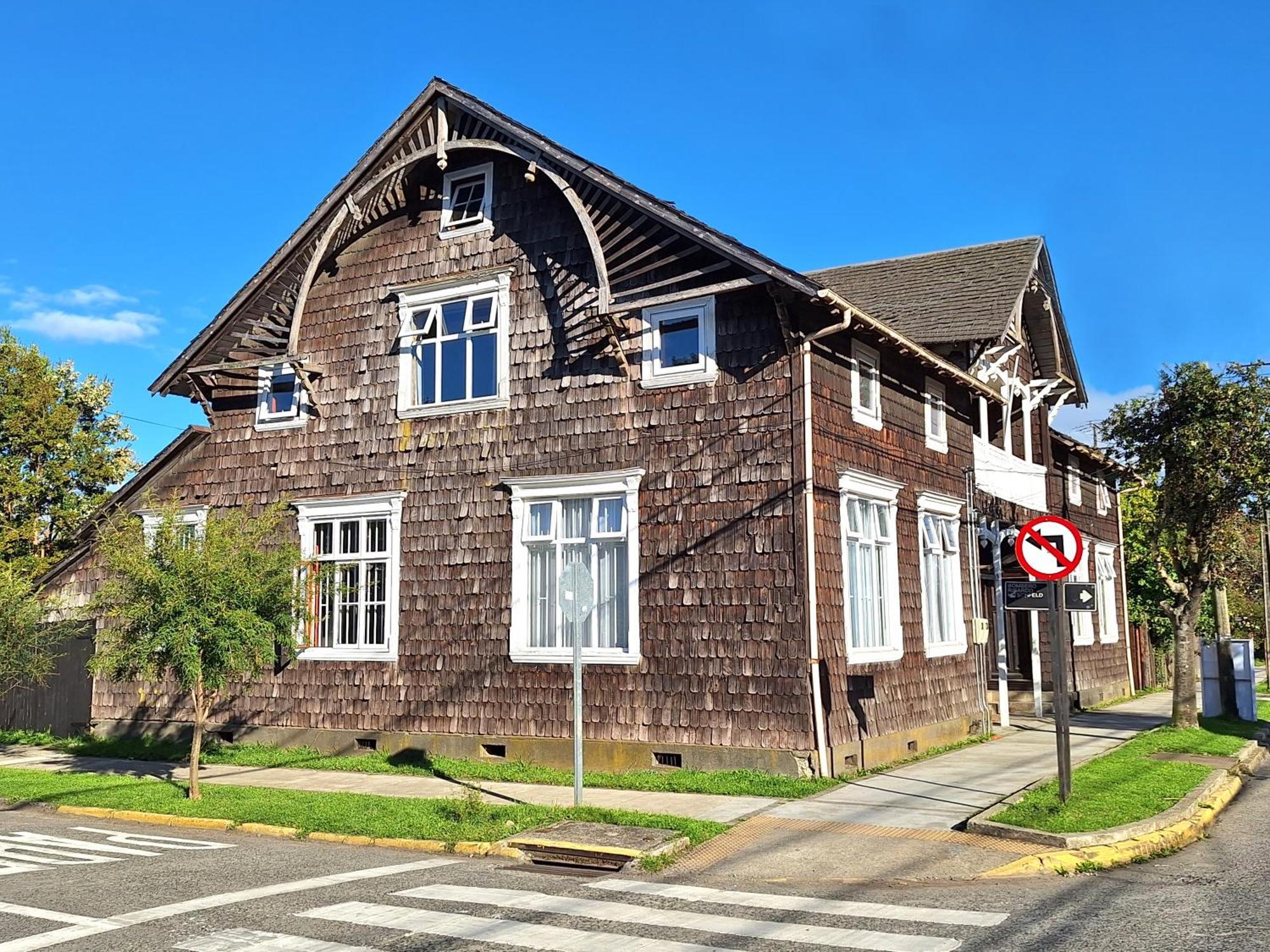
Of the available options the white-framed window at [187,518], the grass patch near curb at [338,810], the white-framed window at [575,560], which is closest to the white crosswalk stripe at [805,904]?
the grass patch near curb at [338,810]

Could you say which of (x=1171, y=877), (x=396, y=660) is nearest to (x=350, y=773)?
(x=396, y=660)

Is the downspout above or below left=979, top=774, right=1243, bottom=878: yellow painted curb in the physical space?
above

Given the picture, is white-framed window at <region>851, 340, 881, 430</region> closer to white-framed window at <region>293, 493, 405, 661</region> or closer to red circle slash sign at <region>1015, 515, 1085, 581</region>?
red circle slash sign at <region>1015, 515, 1085, 581</region>

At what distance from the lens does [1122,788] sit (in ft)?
39.5

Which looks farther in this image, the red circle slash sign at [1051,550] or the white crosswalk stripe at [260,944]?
the red circle slash sign at [1051,550]

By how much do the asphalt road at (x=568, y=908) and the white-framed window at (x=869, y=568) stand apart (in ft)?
18.3

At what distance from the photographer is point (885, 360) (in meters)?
17.0

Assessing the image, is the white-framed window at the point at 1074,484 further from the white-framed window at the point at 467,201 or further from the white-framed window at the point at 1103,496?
the white-framed window at the point at 467,201

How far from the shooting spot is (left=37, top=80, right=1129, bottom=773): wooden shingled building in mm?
14477

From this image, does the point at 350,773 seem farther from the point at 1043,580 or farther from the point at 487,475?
the point at 1043,580

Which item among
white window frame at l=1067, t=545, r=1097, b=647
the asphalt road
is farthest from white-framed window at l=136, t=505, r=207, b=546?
white window frame at l=1067, t=545, r=1097, b=647

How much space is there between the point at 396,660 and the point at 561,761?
3298 millimetres

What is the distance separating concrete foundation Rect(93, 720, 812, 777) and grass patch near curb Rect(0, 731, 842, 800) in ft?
0.35

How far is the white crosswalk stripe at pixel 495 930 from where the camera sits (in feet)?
22.7
